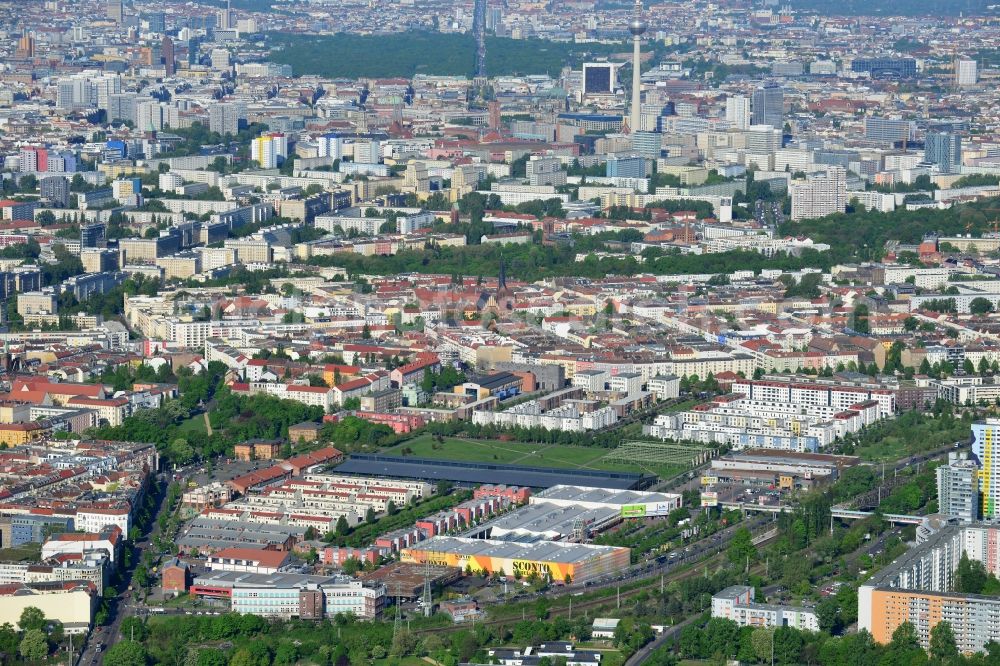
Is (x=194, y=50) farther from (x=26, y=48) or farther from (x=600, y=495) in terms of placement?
(x=600, y=495)

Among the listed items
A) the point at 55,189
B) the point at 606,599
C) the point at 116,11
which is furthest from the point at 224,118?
the point at 606,599

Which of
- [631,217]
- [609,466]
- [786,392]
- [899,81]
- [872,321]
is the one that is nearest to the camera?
[609,466]

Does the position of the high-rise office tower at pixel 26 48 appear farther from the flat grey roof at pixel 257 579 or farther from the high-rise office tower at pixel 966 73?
the flat grey roof at pixel 257 579

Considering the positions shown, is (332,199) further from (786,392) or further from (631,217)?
(786,392)

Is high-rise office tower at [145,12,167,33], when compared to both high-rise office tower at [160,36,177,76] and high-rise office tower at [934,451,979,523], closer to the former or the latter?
high-rise office tower at [160,36,177,76]

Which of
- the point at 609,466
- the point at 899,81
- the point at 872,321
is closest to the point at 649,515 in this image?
the point at 609,466

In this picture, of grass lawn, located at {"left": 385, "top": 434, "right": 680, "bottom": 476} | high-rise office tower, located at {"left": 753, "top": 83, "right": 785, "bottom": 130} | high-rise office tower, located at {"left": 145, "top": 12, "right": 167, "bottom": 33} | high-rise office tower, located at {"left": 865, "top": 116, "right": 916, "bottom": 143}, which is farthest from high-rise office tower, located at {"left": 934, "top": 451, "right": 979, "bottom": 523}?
high-rise office tower, located at {"left": 145, "top": 12, "right": 167, "bottom": 33}
